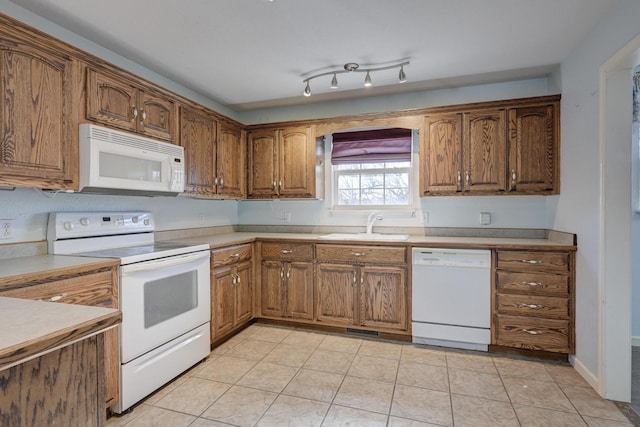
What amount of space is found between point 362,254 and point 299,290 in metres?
0.73

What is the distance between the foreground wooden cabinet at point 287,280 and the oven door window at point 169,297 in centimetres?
94

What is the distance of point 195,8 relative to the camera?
6.46 ft

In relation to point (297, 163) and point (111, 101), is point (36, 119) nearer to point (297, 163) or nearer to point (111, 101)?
Result: point (111, 101)

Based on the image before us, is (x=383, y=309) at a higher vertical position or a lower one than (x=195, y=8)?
lower

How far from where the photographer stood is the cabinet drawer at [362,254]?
2.94 meters

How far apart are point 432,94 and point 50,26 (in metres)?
3.12

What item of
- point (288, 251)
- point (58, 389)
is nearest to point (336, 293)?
point (288, 251)

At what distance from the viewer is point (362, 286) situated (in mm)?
3033

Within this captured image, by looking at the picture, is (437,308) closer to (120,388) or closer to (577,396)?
(577,396)

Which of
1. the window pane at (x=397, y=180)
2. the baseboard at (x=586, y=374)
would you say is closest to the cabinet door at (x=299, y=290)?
the window pane at (x=397, y=180)

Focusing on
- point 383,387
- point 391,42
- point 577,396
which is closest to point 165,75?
point 391,42

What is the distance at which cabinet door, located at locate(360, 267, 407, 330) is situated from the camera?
115 inches

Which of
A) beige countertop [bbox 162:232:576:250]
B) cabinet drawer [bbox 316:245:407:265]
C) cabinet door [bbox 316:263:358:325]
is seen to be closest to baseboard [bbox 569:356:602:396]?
beige countertop [bbox 162:232:576:250]

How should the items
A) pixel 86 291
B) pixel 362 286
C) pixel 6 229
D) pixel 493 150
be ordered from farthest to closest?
pixel 362 286
pixel 493 150
pixel 6 229
pixel 86 291
